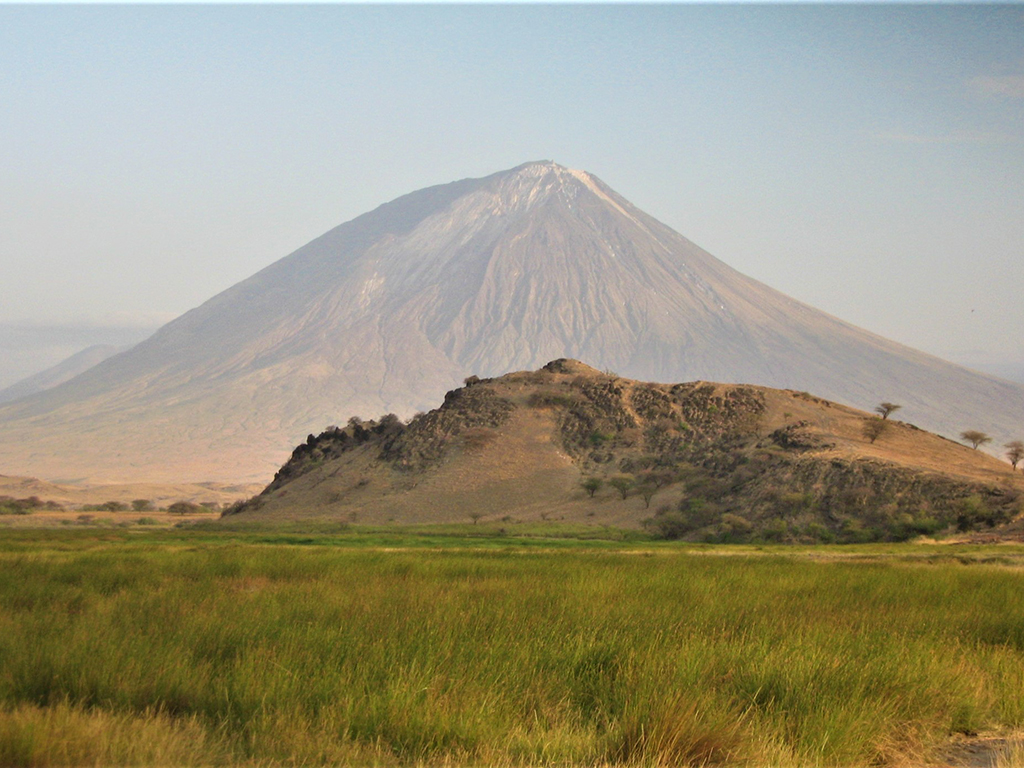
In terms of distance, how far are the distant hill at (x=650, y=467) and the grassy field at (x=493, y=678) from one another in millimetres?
39150

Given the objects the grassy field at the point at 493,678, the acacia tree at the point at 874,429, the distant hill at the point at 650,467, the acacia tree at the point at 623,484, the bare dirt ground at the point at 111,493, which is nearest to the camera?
the grassy field at the point at 493,678

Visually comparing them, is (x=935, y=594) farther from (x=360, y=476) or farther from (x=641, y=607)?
(x=360, y=476)

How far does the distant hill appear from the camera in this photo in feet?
174

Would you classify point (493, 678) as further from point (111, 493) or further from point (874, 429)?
point (111, 493)

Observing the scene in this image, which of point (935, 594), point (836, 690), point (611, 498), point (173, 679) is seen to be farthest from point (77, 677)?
point (611, 498)

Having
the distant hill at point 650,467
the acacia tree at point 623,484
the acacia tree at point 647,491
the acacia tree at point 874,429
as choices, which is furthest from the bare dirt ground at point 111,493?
the acacia tree at point 874,429

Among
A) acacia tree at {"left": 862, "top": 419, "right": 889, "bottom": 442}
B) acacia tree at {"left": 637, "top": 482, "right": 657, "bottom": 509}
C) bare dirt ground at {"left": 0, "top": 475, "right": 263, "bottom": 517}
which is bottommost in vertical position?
bare dirt ground at {"left": 0, "top": 475, "right": 263, "bottom": 517}

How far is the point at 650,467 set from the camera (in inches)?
2849

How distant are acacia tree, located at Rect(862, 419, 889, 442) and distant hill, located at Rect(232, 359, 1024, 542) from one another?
1.65ft

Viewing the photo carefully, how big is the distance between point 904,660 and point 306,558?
17109 mm

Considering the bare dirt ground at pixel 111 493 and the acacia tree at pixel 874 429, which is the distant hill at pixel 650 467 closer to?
the acacia tree at pixel 874 429

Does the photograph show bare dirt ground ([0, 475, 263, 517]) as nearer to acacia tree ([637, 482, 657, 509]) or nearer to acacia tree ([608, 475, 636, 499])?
acacia tree ([608, 475, 636, 499])

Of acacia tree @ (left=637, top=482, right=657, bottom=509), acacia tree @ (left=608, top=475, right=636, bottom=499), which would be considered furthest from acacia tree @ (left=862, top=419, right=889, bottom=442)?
acacia tree @ (left=608, top=475, right=636, bottom=499)

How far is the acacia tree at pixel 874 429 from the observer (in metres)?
70.5
